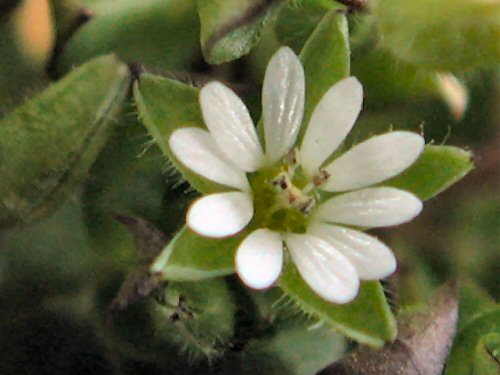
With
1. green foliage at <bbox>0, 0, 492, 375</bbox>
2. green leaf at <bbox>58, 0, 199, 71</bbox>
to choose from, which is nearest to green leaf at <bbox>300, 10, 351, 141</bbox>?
green foliage at <bbox>0, 0, 492, 375</bbox>

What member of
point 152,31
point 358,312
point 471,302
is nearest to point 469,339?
point 471,302

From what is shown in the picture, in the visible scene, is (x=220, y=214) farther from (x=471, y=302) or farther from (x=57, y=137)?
(x=471, y=302)

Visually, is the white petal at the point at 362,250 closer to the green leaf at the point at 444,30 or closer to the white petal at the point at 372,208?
the white petal at the point at 372,208

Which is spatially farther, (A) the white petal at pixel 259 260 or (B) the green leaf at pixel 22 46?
(B) the green leaf at pixel 22 46

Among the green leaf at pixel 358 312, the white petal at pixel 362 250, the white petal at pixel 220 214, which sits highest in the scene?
the white petal at pixel 220 214

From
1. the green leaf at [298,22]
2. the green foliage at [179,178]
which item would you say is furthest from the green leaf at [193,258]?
the green leaf at [298,22]

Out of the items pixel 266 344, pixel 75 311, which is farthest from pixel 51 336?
pixel 266 344
